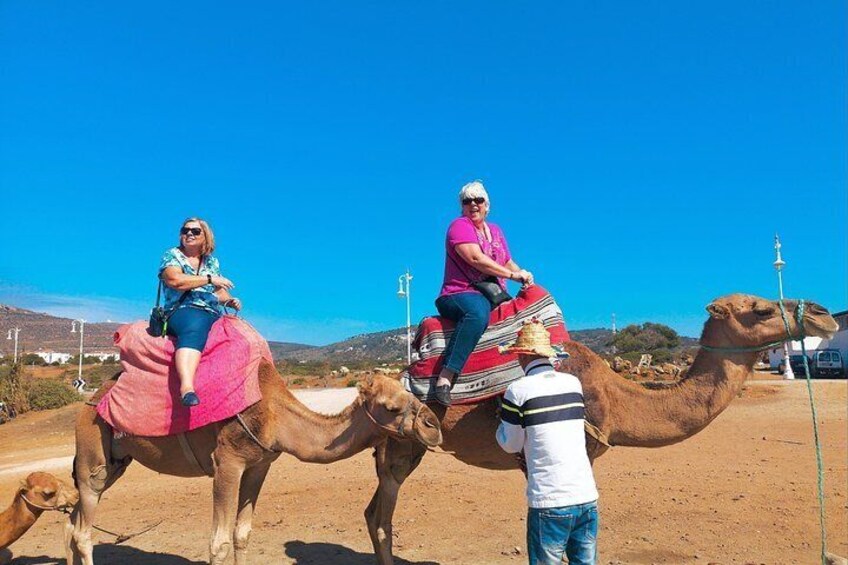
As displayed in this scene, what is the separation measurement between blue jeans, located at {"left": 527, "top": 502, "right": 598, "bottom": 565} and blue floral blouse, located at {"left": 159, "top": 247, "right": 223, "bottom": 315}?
142 inches

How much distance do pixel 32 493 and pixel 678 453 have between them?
38.1 ft

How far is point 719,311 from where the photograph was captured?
5.42 m

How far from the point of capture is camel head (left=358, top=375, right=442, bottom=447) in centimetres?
488

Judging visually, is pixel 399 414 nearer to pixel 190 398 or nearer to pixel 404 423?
pixel 404 423

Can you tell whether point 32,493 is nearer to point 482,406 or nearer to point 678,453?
point 482,406

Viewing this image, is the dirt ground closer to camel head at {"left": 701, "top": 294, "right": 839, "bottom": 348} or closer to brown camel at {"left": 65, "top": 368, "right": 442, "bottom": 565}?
brown camel at {"left": 65, "top": 368, "right": 442, "bottom": 565}

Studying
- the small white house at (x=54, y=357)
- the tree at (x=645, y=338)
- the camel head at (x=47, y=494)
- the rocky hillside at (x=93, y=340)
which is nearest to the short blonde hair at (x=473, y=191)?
the camel head at (x=47, y=494)

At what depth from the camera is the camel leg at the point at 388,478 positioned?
5.82 m

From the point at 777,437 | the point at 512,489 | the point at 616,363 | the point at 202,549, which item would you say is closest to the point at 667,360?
the point at 616,363

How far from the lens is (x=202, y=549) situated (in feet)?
25.5

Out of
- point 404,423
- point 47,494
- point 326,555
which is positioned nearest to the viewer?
point 404,423

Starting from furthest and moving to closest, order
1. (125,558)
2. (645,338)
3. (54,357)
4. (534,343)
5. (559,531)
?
(54,357) < (645,338) < (125,558) < (534,343) < (559,531)

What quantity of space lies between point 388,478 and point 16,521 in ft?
13.6

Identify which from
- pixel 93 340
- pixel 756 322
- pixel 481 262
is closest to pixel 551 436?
pixel 481 262
